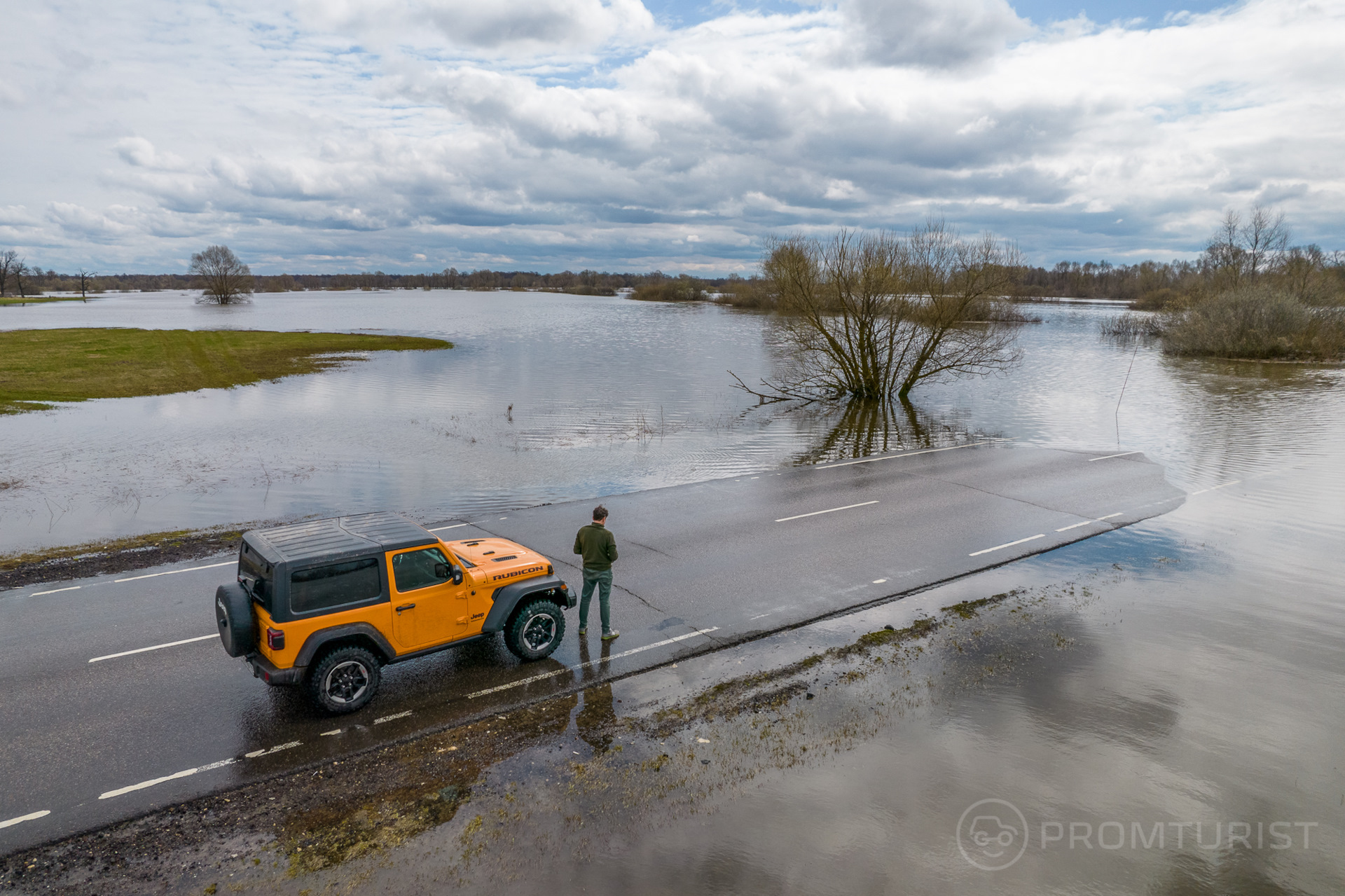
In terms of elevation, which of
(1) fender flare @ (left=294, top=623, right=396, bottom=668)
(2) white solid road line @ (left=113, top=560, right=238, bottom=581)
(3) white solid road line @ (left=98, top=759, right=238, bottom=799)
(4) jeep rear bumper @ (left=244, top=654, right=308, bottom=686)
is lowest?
(3) white solid road line @ (left=98, top=759, right=238, bottom=799)

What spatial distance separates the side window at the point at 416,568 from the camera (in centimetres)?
869

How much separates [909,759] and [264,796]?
260 inches

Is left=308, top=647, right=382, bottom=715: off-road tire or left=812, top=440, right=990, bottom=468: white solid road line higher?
left=308, top=647, right=382, bottom=715: off-road tire

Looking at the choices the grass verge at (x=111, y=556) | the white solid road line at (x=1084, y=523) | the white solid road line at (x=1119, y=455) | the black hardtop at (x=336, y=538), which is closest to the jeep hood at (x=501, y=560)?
the black hardtop at (x=336, y=538)

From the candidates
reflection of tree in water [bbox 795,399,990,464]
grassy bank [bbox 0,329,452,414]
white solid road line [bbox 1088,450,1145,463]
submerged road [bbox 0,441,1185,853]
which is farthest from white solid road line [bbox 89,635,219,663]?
grassy bank [bbox 0,329,452,414]

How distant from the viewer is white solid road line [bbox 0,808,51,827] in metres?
6.65

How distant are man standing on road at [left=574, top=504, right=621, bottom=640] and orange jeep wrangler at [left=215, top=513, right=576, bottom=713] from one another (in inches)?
19.5

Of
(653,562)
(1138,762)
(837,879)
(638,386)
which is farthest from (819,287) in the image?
(837,879)

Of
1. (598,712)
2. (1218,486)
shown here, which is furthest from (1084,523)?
(598,712)

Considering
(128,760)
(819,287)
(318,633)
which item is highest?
(819,287)

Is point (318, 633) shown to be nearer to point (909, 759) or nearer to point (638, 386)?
point (909, 759)

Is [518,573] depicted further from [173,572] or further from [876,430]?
[876,430]

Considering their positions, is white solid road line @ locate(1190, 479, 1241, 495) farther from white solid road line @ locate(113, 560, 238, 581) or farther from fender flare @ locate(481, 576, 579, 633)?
white solid road line @ locate(113, 560, 238, 581)

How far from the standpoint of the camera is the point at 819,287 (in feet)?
113
